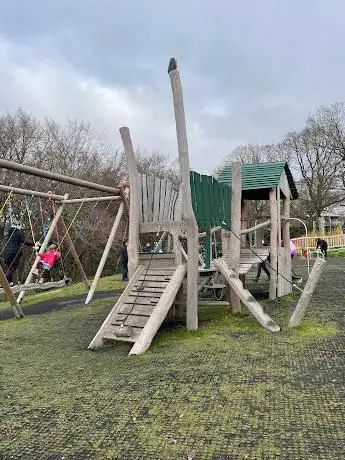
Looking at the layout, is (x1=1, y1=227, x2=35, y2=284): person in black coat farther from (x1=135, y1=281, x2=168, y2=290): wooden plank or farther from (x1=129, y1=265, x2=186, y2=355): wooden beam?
(x1=129, y1=265, x2=186, y2=355): wooden beam

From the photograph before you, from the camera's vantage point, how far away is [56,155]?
21.7m

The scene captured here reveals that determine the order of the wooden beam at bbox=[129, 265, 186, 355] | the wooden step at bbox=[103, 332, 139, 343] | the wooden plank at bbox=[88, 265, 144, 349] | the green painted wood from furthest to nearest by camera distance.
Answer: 1. the green painted wood
2. the wooden plank at bbox=[88, 265, 144, 349]
3. the wooden step at bbox=[103, 332, 139, 343]
4. the wooden beam at bbox=[129, 265, 186, 355]

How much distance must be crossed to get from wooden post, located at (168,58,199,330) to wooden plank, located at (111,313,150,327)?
0.75m

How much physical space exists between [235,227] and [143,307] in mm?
2303

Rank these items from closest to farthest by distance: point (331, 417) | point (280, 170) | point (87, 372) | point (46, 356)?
point (331, 417) < point (87, 372) < point (46, 356) < point (280, 170)

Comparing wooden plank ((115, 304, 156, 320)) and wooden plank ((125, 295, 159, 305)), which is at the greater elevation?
wooden plank ((125, 295, 159, 305))

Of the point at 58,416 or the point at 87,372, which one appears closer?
the point at 58,416

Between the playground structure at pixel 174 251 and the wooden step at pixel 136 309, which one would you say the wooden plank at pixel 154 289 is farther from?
the wooden step at pixel 136 309

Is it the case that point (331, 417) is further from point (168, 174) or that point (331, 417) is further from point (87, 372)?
point (168, 174)

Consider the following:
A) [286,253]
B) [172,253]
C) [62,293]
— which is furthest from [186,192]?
[62,293]

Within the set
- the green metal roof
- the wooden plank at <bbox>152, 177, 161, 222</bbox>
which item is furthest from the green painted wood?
the green metal roof

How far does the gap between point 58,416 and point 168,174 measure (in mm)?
35119

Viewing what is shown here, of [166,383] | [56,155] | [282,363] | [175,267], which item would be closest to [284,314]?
[175,267]

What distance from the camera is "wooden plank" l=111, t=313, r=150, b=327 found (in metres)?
5.33
